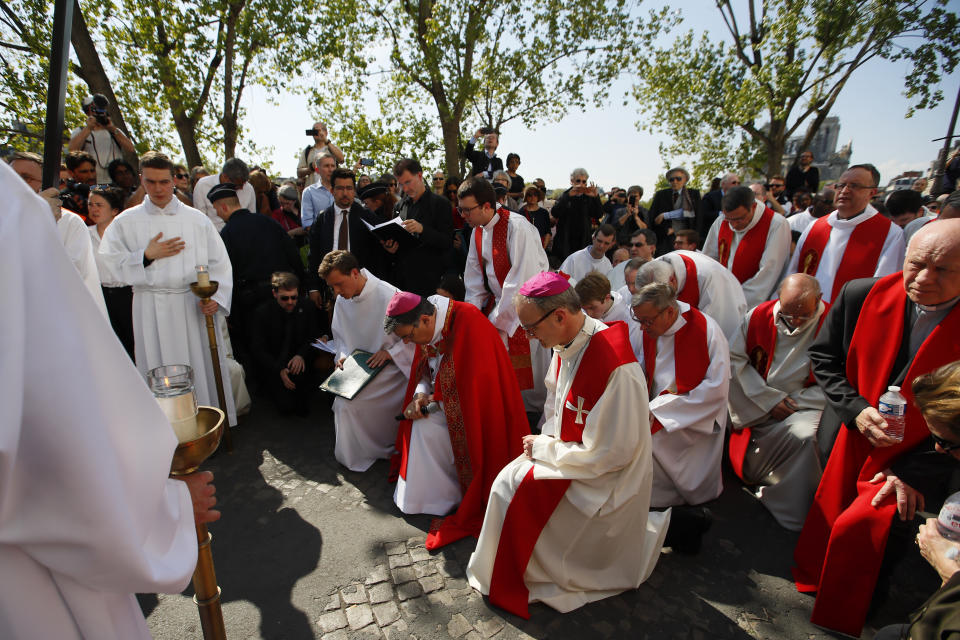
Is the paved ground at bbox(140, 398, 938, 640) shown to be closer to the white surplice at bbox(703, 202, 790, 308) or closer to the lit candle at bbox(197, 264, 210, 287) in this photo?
the lit candle at bbox(197, 264, 210, 287)

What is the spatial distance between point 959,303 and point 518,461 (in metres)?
2.44

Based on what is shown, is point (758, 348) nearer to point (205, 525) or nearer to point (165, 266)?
point (205, 525)

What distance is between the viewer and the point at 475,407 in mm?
3676

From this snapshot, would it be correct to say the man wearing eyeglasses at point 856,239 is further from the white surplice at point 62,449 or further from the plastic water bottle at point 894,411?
the white surplice at point 62,449

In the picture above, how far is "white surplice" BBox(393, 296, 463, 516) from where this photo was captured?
384cm

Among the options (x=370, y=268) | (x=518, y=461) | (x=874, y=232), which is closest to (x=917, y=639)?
(x=518, y=461)

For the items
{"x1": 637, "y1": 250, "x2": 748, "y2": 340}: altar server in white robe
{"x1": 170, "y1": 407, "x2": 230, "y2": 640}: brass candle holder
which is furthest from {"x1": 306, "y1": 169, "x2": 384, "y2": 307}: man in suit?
{"x1": 170, "y1": 407, "x2": 230, "y2": 640}: brass candle holder

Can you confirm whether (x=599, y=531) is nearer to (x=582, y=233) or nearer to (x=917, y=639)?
(x=917, y=639)

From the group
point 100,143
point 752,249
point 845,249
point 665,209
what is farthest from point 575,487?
point 100,143

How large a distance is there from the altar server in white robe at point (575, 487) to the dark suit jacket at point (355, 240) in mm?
3689

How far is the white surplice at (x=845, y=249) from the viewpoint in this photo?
487 centimetres

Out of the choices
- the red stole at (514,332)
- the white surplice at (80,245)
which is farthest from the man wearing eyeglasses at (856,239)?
the white surplice at (80,245)

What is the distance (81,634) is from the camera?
1117mm

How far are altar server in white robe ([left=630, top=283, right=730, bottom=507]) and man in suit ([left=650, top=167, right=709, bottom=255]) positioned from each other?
528cm
